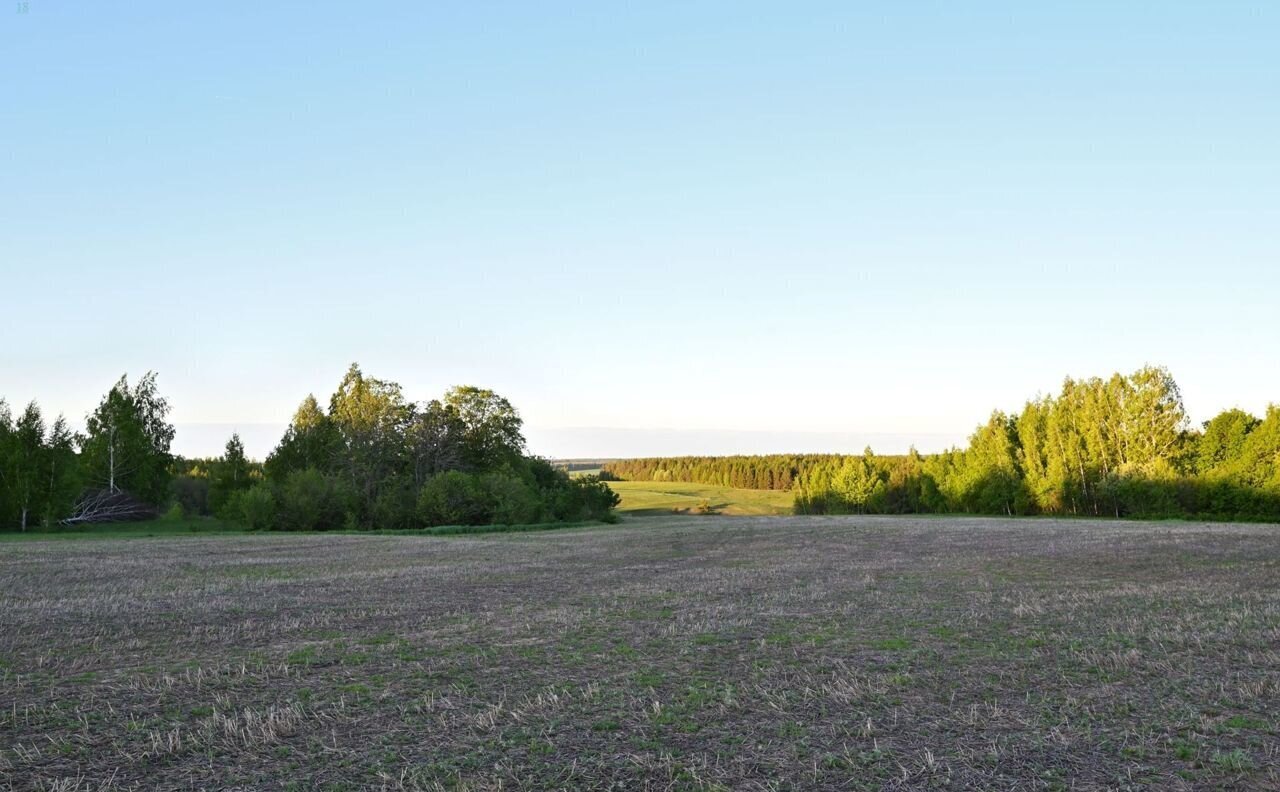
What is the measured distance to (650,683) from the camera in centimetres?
1191

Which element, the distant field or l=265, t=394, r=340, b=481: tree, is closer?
l=265, t=394, r=340, b=481: tree

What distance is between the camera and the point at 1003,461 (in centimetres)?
10425

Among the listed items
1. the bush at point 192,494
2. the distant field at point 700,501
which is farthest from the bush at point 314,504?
the distant field at point 700,501

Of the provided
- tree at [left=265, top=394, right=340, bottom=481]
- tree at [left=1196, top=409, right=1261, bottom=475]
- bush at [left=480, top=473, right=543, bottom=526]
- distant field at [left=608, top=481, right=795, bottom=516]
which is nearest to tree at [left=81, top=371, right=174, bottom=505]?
tree at [left=265, top=394, right=340, bottom=481]

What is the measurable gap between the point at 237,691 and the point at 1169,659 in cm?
1383

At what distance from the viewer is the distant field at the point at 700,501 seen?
151 m

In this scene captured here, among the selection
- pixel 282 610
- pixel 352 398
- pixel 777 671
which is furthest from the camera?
pixel 352 398

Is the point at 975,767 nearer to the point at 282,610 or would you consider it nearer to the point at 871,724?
the point at 871,724

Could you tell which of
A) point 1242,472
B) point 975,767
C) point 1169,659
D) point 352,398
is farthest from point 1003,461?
point 975,767

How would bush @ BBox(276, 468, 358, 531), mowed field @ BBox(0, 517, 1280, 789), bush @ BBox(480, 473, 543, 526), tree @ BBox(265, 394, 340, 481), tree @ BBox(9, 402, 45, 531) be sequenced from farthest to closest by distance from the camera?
tree @ BBox(265, 394, 340, 481) < bush @ BBox(480, 473, 543, 526) < bush @ BBox(276, 468, 358, 531) < tree @ BBox(9, 402, 45, 531) < mowed field @ BBox(0, 517, 1280, 789)

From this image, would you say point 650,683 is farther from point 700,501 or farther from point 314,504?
point 700,501

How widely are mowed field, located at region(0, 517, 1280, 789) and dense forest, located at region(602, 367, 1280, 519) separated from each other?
63.5 meters

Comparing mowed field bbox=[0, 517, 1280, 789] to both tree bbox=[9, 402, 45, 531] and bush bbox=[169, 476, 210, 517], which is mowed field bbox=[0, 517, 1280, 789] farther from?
bush bbox=[169, 476, 210, 517]

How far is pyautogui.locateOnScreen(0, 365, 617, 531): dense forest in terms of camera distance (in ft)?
224
